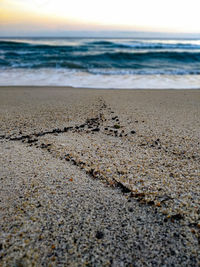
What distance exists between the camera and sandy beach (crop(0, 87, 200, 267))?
1011mm

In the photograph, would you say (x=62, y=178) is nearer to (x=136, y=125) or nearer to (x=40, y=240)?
(x=40, y=240)

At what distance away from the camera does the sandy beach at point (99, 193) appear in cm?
101

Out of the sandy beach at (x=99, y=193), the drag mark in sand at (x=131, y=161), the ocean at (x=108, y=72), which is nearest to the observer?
the sandy beach at (x=99, y=193)

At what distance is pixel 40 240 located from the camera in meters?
1.05

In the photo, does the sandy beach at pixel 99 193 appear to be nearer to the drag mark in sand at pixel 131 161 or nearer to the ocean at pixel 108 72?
the drag mark in sand at pixel 131 161

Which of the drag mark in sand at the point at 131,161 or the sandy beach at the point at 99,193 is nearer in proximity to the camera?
the sandy beach at the point at 99,193

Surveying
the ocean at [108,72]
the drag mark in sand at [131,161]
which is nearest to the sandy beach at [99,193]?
the drag mark in sand at [131,161]

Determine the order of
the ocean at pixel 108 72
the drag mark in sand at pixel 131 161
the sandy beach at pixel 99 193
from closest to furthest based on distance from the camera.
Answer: the sandy beach at pixel 99 193, the drag mark in sand at pixel 131 161, the ocean at pixel 108 72

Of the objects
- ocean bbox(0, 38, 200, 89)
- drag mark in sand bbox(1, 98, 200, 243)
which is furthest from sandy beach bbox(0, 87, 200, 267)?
ocean bbox(0, 38, 200, 89)

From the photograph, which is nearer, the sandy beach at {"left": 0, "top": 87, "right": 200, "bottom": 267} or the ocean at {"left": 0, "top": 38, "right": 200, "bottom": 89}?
the sandy beach at {"left": 0, "top": 87, "right": 200, "bottom": 267}

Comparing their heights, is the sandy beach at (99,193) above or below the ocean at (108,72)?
below

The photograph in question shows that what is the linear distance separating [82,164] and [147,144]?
0.76m

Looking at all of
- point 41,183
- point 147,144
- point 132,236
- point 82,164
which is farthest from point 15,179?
point 147,144

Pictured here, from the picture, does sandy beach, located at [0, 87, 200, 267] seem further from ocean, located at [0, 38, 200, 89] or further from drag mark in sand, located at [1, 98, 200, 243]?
ocean, located at [0, 38, 200, 89]
